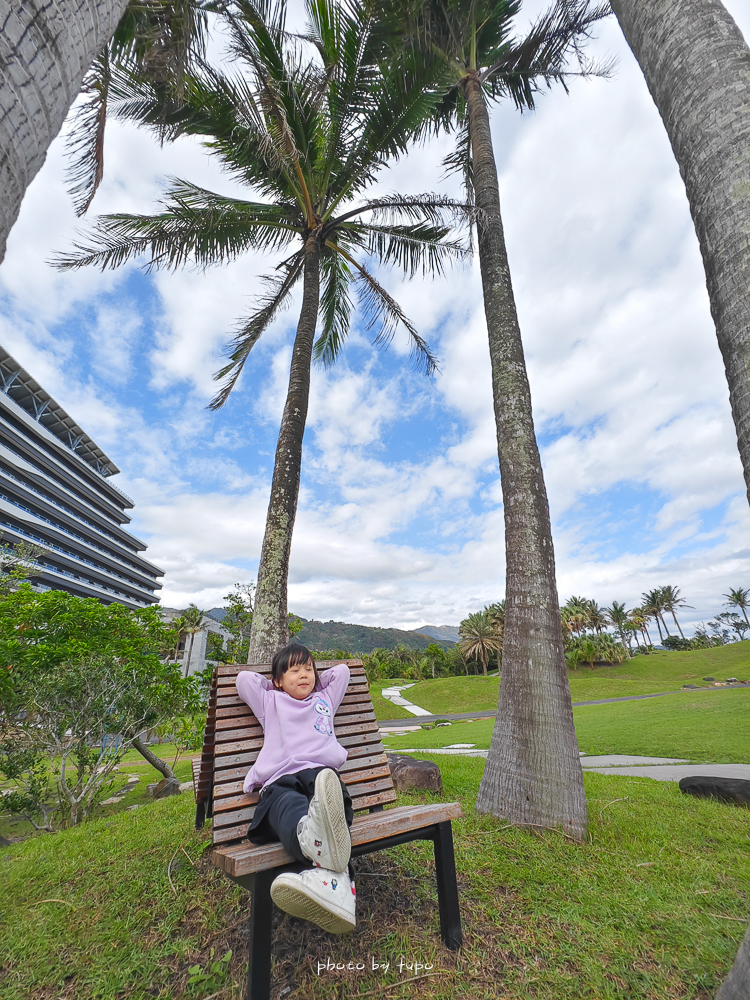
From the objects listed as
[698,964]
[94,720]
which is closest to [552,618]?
[698,964]

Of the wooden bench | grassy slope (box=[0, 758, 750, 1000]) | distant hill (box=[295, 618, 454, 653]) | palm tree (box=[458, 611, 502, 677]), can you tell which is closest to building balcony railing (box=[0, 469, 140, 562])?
palm tree (box=[458, 611, 502, 677])

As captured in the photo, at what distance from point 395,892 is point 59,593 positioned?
7.00 meters

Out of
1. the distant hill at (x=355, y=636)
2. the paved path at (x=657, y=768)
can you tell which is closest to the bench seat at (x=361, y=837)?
the paved path at (x=657, y=768)

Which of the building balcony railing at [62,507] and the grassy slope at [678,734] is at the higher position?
the building balcony railing at [62,507]

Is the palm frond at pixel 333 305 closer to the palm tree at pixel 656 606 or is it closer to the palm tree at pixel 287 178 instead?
the palm tree at pixel 287 178

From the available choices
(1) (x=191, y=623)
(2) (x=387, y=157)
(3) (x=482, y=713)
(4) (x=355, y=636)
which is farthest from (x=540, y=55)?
(4) (x=355, y=636)

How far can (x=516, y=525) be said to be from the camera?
4410mm

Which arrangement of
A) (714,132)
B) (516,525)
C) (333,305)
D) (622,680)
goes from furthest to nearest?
(622,680)
(333,305)
(516,525)
(714,132)

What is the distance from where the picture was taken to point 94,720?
6.60 metres

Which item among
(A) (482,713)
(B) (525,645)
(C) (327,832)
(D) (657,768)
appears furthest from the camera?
(A) (482,713)

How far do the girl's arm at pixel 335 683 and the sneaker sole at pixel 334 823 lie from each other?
1.15 m

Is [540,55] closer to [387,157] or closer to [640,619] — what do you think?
[387,157]

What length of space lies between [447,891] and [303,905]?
3.08 ft

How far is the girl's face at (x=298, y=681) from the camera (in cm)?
276
